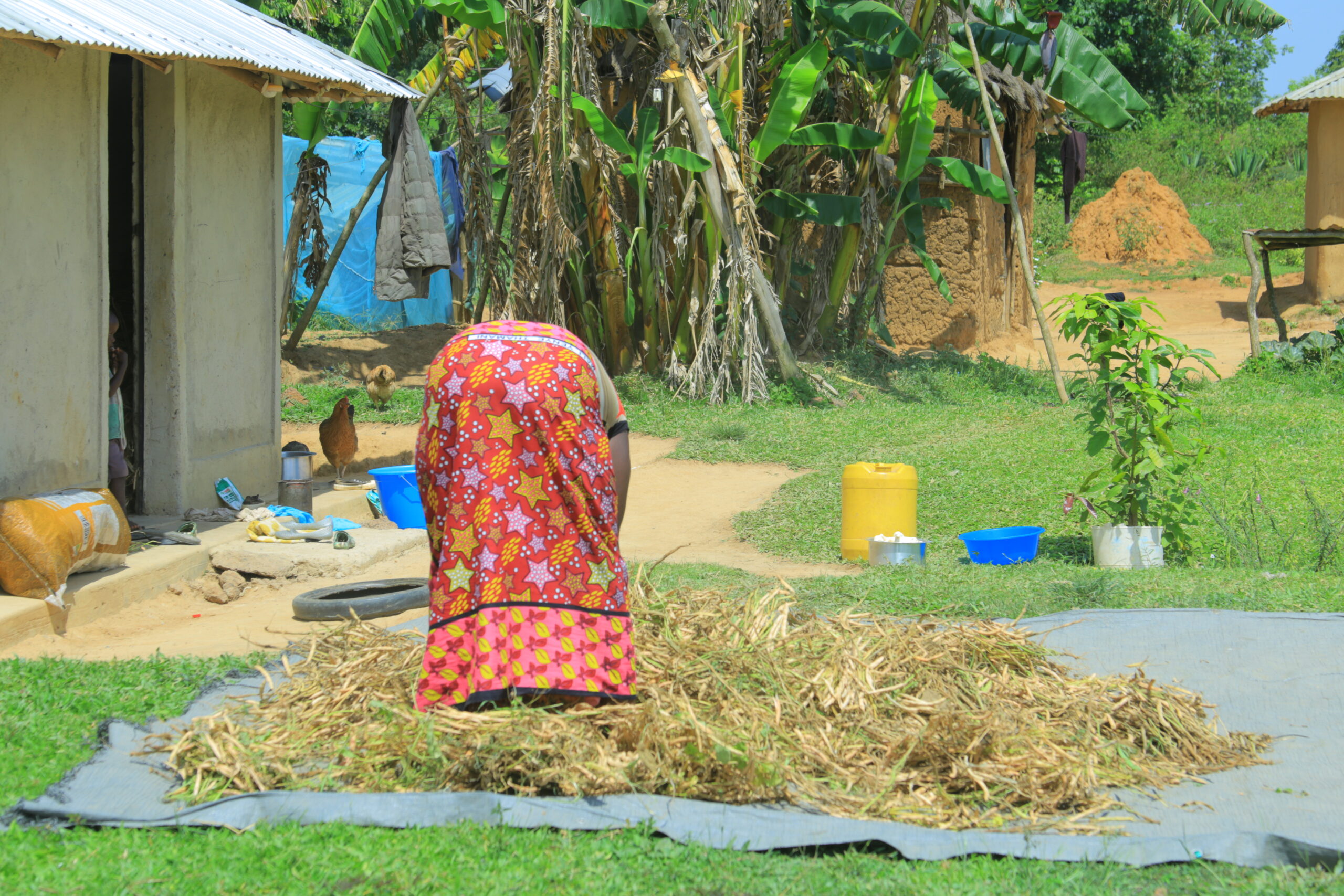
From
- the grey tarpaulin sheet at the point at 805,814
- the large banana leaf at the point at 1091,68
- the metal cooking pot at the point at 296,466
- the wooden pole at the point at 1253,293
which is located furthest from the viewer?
the wooden pole at the point at 1253,293

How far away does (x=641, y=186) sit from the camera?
11.9 meters

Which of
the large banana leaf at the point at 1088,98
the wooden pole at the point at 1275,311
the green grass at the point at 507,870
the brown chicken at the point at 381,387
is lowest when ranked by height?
the green grass at the point at 507,870

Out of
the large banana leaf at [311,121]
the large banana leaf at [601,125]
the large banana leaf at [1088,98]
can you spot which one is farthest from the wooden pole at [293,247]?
the large banana leaf at [1088,98]

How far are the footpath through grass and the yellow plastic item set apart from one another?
31 cm

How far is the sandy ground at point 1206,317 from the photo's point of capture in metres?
16.1

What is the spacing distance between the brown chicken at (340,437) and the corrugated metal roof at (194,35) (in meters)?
2.40

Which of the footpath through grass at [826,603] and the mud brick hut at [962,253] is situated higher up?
the mud brick hut at [962,253]

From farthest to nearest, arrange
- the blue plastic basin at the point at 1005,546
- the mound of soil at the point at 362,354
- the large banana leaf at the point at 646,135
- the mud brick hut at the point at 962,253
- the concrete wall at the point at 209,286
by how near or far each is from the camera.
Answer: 1. the mud brick hut at the point at 962,253
2. the mound of soil at the point at 362,354
3. the large banana leaf at the point at 646,135
4. the concrete wall at the point at 209,286
5. the blue plastic basin at the point at 1005,546

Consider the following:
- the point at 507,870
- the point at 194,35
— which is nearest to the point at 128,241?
the point at 194,35

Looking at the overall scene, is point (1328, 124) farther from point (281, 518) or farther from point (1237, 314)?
point (281, 518)

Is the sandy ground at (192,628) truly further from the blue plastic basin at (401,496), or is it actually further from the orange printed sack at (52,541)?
the blue plastic basin at (401,496)

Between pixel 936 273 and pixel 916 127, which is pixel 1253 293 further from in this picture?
pixel 916 127

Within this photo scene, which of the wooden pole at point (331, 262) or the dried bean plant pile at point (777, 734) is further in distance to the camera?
the wooden pole at point (331, 262)

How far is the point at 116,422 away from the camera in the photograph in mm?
6461
